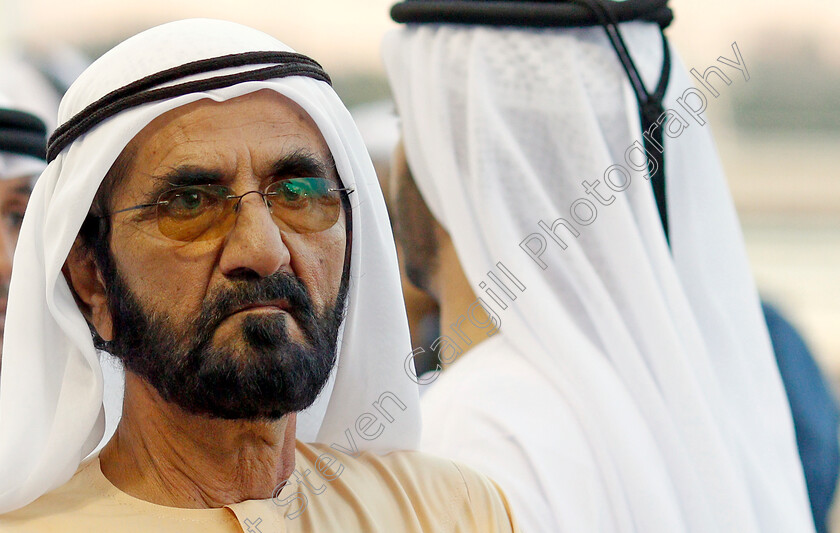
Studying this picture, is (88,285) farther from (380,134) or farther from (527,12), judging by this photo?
(380,134)

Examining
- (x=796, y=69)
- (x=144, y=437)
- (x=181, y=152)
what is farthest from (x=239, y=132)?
(x=796, y=69)

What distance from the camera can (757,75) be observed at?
51.6 feet

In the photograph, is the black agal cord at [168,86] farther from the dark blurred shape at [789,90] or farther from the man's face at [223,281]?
the dark blurred shape at [789,90]

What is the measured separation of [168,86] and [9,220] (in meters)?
1.86

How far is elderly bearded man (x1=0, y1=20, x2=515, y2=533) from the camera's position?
1.99 m

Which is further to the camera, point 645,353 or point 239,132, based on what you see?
point 645,353

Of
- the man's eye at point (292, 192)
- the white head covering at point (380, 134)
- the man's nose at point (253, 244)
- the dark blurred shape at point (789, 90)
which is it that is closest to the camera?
the man's nose at point (253, 244)

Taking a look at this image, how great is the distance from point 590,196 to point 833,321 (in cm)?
1044

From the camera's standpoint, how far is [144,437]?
212cm

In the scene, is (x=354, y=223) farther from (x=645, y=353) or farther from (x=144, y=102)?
(x=645, y=353)

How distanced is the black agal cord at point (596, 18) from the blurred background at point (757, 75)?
812cm

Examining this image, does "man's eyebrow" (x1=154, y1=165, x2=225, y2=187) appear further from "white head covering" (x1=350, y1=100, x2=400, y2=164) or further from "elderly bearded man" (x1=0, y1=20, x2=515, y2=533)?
"white head covering" (x1=350, y1=100, x2=400, y2=164)

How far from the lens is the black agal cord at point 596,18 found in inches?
122

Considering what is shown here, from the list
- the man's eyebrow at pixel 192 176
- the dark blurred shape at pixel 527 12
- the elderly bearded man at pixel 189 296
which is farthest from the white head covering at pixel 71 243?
the dark blurred shape at pixel 527 12
